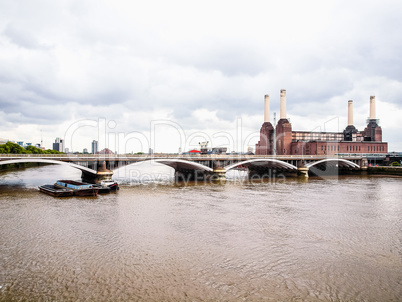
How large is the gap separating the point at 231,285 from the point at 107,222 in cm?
1352

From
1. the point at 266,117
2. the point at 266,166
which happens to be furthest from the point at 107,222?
the point at 266,117

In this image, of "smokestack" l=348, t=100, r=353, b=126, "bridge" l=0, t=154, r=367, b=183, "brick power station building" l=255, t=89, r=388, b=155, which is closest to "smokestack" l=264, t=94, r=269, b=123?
"brick power station building" l=255, t=89, r=388, b=155

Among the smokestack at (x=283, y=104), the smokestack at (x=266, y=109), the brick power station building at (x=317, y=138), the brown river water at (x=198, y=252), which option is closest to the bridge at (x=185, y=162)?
the brick power station building at (x=317, y=138)

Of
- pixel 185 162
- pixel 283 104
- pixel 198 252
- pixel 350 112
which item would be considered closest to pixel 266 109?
pixel 283 104

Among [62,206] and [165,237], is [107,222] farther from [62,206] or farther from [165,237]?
[62,206]

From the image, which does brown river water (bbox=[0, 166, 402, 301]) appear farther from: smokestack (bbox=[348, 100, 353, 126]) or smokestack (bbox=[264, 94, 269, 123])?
smokestack (bbox=[348, 100, 353, 126])

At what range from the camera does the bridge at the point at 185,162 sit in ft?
145

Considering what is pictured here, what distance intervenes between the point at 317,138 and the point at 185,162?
65816mm

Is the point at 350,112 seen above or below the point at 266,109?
below

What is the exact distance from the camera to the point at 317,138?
102 meters

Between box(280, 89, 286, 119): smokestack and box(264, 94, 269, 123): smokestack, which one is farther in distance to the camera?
box(264, 94, 269, 123): smokestack

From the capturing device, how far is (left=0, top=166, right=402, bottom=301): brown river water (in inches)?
475

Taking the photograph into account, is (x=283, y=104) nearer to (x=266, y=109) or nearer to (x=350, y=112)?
(x=266, y=109)

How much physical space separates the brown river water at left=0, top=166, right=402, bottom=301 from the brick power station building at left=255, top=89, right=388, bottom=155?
62.5 meters
